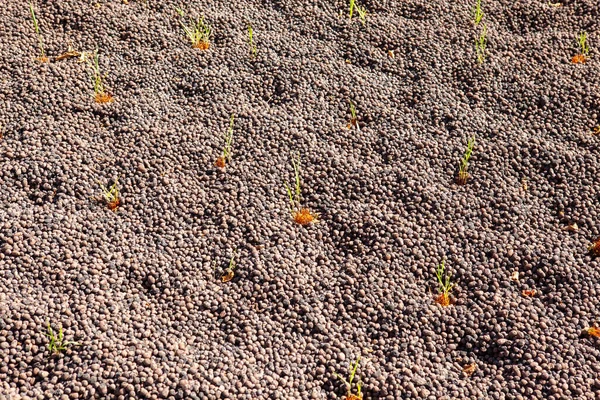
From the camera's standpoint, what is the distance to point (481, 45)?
139 inches

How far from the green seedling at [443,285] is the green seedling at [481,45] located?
1309mm

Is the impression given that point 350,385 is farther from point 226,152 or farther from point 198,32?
point 198,32

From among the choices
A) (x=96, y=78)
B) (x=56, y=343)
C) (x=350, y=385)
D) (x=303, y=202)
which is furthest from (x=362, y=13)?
(x=56, y=343)

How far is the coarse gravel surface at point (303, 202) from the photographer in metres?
2.40


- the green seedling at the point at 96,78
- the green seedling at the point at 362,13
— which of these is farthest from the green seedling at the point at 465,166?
the green seedling at the point at 96,78

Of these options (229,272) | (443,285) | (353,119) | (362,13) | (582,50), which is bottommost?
(229,272)

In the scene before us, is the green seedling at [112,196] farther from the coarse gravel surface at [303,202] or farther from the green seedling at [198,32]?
the green seedling at [198,32]

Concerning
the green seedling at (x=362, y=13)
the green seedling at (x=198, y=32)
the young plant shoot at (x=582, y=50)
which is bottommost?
the green seedling at (x=198, y=32)

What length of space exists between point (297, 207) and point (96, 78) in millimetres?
1292

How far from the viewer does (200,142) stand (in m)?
3.11

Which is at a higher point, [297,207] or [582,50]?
[582,50]

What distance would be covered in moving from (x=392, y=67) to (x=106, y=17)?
1615mm

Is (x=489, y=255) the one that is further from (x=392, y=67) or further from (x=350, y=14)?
(x=350, y=14)

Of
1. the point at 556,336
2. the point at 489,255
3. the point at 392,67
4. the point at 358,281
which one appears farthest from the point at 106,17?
the point at 556,336
